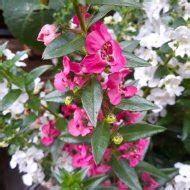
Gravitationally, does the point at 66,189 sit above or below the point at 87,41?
below

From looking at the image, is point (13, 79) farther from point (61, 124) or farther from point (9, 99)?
point (61, 124)

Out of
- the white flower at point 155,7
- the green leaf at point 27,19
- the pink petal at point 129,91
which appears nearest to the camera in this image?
the pink petal at point 129,91

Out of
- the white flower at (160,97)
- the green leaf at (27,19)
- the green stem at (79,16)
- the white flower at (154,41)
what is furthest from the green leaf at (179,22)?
the green leaf at (27,19)

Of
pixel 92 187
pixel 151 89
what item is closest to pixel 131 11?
pixel 151 89

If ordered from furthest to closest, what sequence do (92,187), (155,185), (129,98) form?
(155,185) → (92,187) → (129,98)

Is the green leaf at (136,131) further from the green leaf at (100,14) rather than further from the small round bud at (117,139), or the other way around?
the green leaf at (100,14)

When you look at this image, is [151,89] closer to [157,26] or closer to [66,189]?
[157,26]
